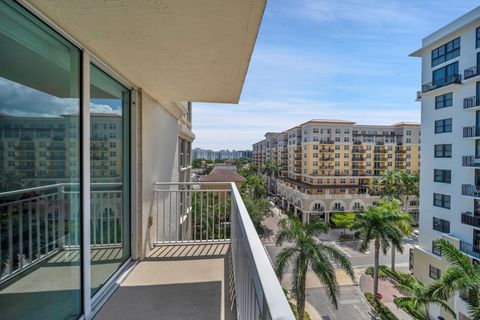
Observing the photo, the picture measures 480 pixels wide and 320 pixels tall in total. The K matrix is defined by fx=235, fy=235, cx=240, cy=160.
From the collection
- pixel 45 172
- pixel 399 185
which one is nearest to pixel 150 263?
pixel 45 172

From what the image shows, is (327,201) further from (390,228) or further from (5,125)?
(5,125)

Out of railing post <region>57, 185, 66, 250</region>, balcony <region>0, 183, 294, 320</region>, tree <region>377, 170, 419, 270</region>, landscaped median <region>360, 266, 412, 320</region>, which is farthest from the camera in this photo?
tree <region>377, 170, 419, 270</region>

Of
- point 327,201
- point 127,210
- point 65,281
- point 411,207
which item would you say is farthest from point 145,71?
point 411,207

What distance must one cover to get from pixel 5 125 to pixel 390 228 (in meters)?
13.6

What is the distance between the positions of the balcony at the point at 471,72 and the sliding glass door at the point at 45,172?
15365mm

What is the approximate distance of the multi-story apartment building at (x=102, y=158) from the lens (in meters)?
1.31

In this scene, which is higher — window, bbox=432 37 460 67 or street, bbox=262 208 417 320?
window, bbox=432 37 460 67

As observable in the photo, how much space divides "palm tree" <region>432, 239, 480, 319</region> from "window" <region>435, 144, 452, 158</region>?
6.95m

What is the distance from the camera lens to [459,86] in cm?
1166

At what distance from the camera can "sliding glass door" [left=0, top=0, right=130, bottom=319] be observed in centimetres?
130

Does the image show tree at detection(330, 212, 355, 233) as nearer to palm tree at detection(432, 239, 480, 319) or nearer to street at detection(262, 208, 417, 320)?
street at detection(262, 208, 417, 320)

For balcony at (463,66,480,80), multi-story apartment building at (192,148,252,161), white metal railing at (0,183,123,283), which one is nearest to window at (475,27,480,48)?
balcony at (463,66,480,80)

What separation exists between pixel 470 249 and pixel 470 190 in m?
2.76

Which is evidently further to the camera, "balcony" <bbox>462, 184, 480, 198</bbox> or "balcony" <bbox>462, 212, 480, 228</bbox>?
"balcony" <bbox>462, 184, 480, 198</bbox>
